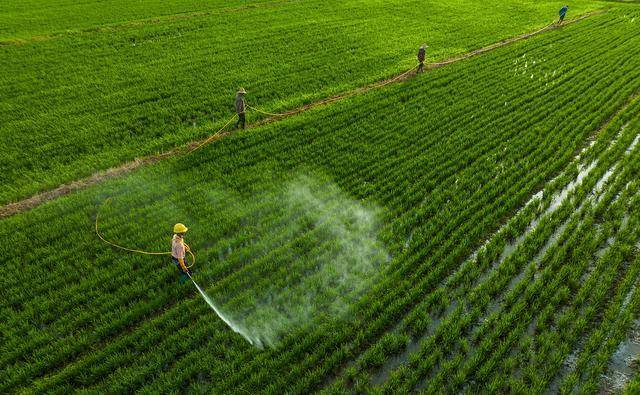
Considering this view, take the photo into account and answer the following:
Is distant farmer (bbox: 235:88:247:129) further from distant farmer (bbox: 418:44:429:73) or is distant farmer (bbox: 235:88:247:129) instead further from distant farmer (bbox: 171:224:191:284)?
distant farmer (bbox: 418:44:429:73)

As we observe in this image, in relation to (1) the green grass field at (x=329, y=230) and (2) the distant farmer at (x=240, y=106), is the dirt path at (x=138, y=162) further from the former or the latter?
(2) the distant farmer at (x=240, y=106)

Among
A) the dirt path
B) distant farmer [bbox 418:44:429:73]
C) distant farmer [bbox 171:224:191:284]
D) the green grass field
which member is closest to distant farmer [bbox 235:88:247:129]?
the dirt path

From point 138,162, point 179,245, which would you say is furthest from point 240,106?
point 179,245

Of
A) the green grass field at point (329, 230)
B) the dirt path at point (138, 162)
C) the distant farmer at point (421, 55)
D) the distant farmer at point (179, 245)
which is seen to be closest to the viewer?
the green grass field at point (329, 230)

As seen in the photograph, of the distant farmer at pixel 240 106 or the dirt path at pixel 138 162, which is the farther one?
the distant farmer at pixel 240 106

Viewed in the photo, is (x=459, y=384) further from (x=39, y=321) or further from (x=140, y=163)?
(x=140, y=163)

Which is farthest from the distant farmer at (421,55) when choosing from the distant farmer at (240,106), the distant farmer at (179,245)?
the distant farmer at (179,245)

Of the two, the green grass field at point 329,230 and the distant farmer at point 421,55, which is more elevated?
the distant farmer at point 421,55

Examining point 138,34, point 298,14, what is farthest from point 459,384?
point 298,14
